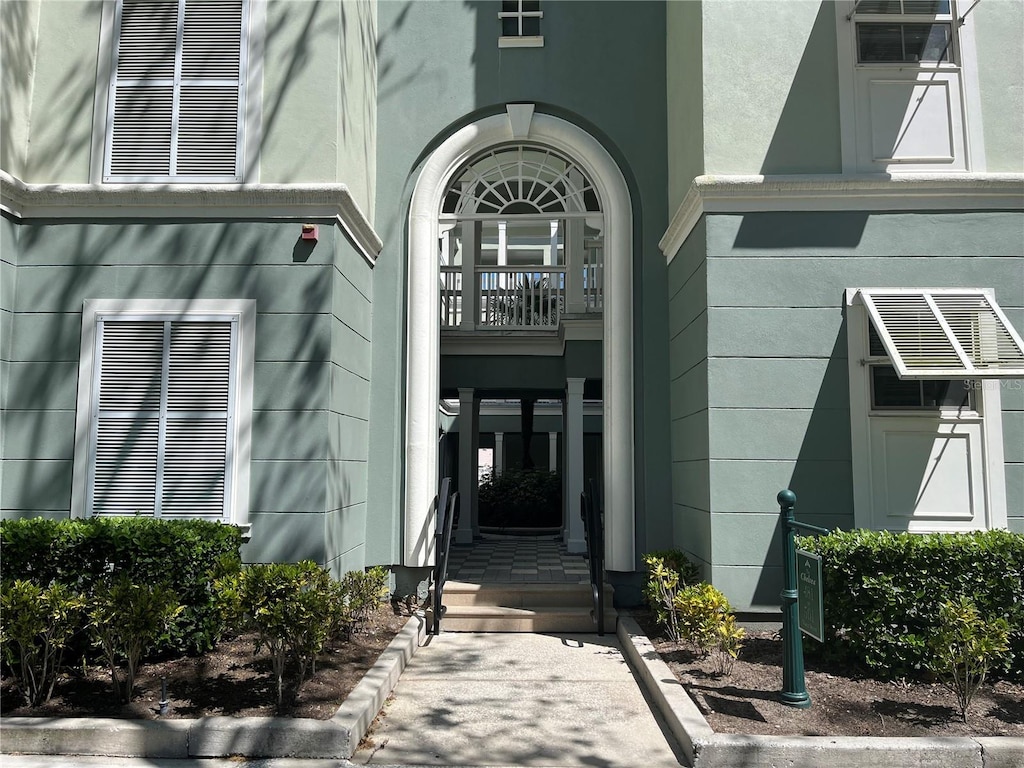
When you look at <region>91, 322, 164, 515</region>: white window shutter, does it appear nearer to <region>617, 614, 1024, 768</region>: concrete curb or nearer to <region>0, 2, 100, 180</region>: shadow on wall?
<region>0, 2, 100, 180</region>: shadow on wall

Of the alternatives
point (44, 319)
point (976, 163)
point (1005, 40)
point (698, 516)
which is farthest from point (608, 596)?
point (1005, 40)

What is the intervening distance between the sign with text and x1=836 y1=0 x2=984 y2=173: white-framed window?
3687mm

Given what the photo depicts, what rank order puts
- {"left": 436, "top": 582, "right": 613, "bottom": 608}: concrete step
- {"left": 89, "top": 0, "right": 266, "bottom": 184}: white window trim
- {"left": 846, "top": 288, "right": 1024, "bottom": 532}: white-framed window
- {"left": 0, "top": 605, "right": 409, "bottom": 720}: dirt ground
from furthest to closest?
{"left": 436, "top": 582, "right": 613, "bottom": 608}: concrete step, {"left": 89, "top": 0, "right": 266, "bottom": 184}: white window trim, {"left": 846, "top": 288, "right": 1024, "bottom": 532}: white-framed window, {"left": 0, "top": 605, "right": 409, "bottom": 720}: dirt ground

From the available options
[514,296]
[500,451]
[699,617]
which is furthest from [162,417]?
[500,451]

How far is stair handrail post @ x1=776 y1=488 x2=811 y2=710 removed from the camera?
4.79 m

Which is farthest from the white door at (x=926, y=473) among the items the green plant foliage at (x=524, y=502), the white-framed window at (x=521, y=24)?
the green plant foliage at (x=524, y=502)

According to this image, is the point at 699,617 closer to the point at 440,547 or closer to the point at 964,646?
the point at 964,646

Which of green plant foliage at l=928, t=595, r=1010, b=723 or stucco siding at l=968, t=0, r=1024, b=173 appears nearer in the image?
green plant foliage at l=928, t=595, r=1010, b=723

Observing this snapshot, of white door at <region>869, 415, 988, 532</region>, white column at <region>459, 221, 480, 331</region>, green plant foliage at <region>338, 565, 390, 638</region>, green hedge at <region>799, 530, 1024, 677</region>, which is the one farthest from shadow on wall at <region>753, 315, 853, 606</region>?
white column at <region>459, 221, 480, 331</region>

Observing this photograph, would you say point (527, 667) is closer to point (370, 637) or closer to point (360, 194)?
point (370, 637)

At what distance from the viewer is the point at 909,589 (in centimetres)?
529

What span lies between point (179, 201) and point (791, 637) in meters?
5.84

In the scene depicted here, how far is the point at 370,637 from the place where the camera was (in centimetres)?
657

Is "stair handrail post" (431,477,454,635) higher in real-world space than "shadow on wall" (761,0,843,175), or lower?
lower
